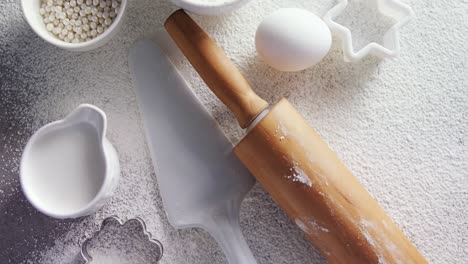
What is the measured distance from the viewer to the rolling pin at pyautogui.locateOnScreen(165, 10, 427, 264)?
2.21ft

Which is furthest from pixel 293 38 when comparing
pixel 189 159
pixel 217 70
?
pixel 189 159

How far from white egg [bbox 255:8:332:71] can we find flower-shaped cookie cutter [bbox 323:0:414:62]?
0.03 m

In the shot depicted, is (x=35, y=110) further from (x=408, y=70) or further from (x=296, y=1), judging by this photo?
(x=408, y=70)

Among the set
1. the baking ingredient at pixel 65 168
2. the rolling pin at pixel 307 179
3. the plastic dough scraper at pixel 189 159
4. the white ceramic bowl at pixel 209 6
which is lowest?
the baking ingredient at pixel 65 168

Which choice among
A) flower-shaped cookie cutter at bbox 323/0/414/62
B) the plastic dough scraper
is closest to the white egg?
flower-shaped cookie cutter at bbox 323/0/414/62

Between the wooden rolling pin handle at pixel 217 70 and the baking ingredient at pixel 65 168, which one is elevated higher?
the wooden rolling pin handle at pixel 217 70

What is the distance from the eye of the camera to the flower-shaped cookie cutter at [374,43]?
728 mm

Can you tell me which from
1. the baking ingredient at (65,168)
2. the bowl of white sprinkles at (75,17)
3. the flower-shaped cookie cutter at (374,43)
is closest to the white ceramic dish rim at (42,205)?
the baking ingredient at (65,168)

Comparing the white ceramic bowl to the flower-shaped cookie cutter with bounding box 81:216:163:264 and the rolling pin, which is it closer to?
the rolling pin

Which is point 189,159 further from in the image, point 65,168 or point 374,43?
point 374,43

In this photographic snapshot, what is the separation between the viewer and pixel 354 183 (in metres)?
0.69

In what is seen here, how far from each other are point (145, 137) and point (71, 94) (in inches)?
5.3

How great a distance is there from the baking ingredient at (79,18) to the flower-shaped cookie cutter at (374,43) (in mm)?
311

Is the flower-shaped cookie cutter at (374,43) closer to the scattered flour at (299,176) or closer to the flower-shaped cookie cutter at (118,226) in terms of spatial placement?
the scattered flour at (299,176)
